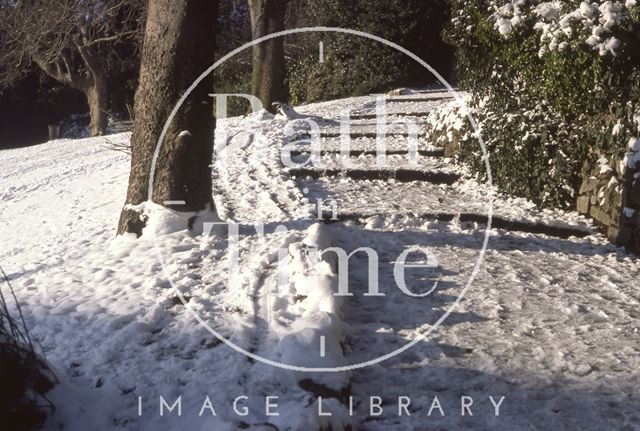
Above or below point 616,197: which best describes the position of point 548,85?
above

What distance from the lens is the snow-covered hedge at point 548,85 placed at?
217 inches

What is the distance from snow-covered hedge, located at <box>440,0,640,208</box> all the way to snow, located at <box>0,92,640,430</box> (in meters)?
0.37

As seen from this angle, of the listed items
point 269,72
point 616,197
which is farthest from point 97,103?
point 616,197

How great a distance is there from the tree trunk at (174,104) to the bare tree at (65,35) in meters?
9.17

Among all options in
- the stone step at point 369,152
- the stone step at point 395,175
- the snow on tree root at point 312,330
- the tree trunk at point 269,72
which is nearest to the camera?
the snow on tree root at point 312,330

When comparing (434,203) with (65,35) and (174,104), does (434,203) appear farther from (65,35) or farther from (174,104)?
(65,35)

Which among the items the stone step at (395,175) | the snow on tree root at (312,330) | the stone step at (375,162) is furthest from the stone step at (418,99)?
the snow on tree root at (312,330)

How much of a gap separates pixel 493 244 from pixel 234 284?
84.7 inches

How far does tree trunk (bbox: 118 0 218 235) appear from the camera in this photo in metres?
5.13

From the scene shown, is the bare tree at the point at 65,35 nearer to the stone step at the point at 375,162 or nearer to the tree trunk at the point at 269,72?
the tree trunk at the point at 269,72

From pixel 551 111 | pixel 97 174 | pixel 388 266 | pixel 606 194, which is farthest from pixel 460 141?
pixel 97 174

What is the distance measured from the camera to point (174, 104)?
5145mm

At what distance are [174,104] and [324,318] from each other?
2073mm

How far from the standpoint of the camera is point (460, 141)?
7.71 meters
